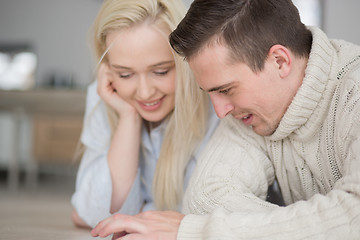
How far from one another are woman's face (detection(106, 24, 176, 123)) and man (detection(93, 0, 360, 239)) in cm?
23

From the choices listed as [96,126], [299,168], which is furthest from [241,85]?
[96,126]

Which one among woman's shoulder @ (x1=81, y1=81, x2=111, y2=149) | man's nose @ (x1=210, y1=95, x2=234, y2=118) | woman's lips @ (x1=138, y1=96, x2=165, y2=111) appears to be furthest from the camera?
woman's shoulder @ (x1=81, y1=81, x2=111, y2=149)

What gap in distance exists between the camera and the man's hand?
2.86 ft

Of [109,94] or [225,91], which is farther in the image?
[109,94]

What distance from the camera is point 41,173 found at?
16.8ft

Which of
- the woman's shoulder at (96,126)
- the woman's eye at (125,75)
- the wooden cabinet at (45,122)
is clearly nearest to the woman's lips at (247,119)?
the woman's eye at (125,75)

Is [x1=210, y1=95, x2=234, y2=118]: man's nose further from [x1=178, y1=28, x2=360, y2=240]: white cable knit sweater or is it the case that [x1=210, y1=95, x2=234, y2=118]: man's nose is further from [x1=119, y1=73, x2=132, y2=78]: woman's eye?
[x1=119, y1=73, x2=132, y2=78]: woman's eye

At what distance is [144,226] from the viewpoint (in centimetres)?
89

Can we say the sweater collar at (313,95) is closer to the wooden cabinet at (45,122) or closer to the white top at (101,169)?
the white top at (101,169)

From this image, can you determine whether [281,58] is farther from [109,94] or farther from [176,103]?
[109,94]

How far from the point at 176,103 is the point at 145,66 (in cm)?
16

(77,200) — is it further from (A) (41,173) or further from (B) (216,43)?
(A) (41,173)

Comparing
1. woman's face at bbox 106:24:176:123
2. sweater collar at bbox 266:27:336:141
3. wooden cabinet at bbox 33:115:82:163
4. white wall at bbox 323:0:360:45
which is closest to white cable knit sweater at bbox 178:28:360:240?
sweater collar at bbox 266:27:336:141

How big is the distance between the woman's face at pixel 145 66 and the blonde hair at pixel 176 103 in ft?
0.10
